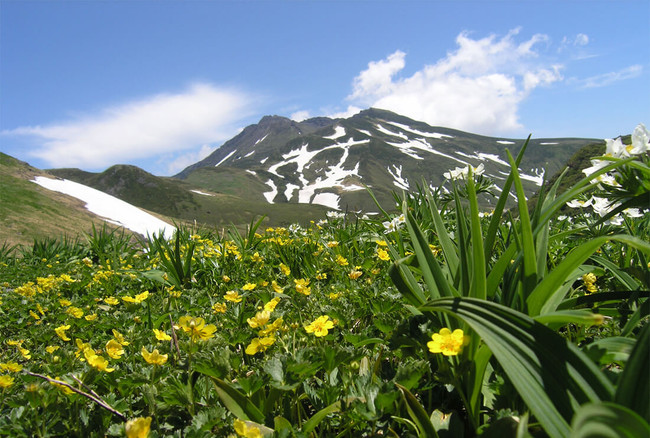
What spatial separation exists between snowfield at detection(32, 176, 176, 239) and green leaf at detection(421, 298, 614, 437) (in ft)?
81.0

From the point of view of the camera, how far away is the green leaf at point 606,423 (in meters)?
0.53

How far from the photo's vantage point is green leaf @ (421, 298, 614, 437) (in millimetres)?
753

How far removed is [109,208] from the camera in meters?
28.9

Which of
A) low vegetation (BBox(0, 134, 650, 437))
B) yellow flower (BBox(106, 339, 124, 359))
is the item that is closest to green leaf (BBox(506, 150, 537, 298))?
low vegetation (BBox(0, 134, 650, 437))

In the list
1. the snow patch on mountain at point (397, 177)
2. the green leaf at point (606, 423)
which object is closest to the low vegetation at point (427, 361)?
the green leaf at point (606, 423)

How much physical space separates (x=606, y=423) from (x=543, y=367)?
0.87 ft

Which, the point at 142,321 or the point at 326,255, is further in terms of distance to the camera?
the point at 326,255

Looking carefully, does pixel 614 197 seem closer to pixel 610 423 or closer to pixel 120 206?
pixel 610 423

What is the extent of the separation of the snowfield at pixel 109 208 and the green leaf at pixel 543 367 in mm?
24691

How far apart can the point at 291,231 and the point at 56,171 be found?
168 m

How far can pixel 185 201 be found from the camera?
11331 centimetres

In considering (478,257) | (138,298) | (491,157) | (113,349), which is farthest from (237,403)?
(491,157)

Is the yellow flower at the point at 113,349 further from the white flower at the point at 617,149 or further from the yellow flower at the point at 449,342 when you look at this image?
the white flower at the point at 617,149

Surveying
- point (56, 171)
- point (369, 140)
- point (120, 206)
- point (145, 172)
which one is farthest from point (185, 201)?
point (369, 140)
